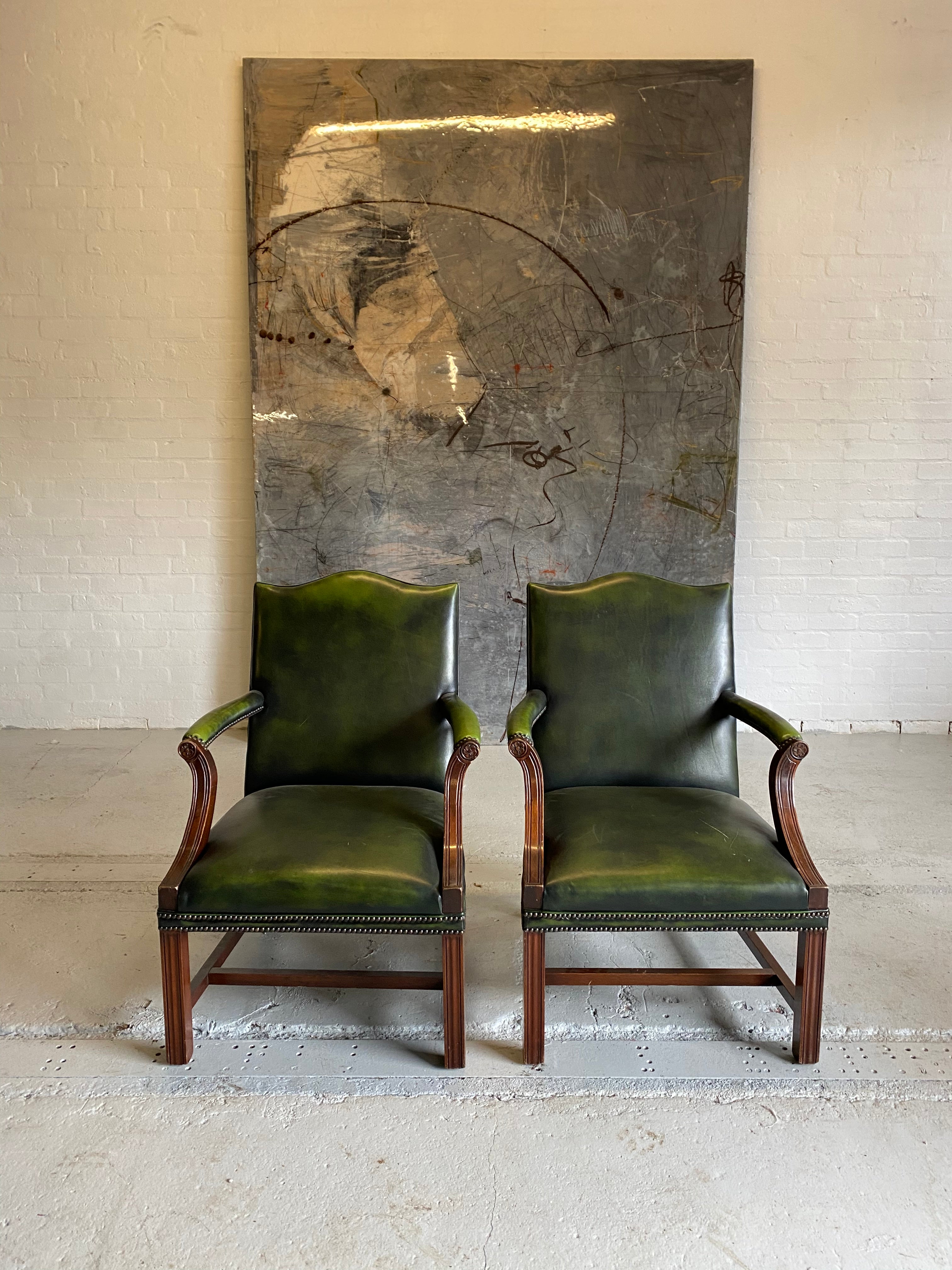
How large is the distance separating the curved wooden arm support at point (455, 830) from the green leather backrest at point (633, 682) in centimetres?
39

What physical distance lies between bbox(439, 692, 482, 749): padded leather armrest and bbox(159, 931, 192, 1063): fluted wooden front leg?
680mm

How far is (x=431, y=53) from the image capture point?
378cm

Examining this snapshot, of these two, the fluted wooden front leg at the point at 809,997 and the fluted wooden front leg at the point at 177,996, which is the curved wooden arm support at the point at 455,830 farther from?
the fluted wooden front leg at the point at 809,997

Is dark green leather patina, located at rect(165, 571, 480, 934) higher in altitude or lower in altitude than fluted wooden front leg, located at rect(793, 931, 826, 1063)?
higher

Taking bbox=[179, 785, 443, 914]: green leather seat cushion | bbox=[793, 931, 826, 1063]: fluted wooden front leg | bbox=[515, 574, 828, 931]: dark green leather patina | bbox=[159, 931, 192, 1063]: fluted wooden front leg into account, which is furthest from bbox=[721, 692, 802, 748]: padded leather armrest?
bbox=[159, 931, 192, 1063]: fluted wooden front leg

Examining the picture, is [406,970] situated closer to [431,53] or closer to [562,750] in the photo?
[562,750]

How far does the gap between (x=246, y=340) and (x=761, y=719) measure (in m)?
2.89

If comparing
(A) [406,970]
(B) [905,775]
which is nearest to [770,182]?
(B) [905,775]

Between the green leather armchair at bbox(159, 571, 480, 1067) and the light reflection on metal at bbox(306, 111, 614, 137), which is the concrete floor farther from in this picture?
the light reflection on metal at bbox(306, 111, 614, 137)

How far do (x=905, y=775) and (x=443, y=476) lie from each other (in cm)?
223

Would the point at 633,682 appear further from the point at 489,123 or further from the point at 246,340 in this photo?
the point at 489,123

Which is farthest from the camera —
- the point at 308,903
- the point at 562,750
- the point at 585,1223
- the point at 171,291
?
the point at 171,291

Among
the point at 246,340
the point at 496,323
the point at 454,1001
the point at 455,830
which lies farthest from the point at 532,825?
the point at 246,340

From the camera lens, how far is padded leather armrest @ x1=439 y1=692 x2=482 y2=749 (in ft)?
6.51
